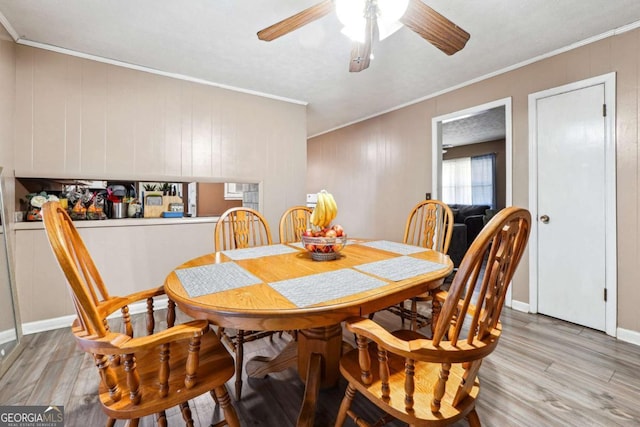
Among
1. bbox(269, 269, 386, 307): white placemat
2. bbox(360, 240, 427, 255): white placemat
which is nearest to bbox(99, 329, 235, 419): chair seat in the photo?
bbox(269, 269, 386, 307): white placemat

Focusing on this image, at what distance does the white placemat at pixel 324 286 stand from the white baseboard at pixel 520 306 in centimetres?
237

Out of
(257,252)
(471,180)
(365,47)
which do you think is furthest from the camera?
(471,180)

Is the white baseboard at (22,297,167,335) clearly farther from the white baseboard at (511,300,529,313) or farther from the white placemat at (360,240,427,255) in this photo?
the white baseboard at (511,300,529,313)

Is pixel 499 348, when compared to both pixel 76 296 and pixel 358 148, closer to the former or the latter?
pixel 76 296

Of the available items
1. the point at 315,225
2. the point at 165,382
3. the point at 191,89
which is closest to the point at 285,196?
the point at 191,89

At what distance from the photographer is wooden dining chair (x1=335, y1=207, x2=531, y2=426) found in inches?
32.4

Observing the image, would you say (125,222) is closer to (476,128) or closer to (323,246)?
(323,246)

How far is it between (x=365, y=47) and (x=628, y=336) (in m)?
2.84

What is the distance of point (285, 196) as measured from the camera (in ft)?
11.8

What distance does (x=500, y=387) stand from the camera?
162 centimetres

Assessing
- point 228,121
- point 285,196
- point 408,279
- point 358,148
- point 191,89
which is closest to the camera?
point 408,279

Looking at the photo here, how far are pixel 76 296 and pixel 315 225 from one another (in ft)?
3.58

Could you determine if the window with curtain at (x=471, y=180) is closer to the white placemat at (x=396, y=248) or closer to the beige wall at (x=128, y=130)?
the beige wall at (x=128, y=130)

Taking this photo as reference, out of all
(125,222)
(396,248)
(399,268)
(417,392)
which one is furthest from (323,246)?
(125,222)
